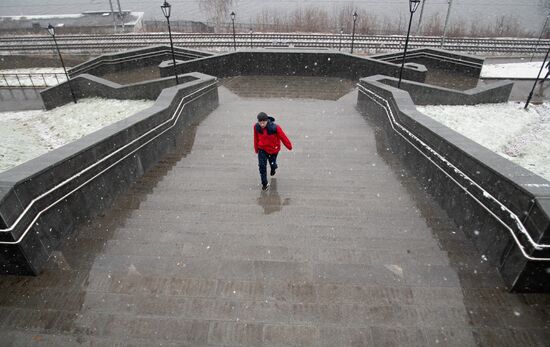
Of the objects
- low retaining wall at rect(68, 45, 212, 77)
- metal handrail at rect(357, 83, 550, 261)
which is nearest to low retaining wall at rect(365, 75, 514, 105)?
metal handrail at rect(357, 83, 550, 261)

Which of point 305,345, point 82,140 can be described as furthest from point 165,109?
point 305,345

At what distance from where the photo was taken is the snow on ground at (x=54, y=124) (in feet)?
39.4

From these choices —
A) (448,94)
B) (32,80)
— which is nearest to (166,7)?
(448,94)

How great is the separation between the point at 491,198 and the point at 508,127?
1005 cm

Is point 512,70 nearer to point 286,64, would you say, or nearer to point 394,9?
point 286,64

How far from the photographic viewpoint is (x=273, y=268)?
14.1 feet

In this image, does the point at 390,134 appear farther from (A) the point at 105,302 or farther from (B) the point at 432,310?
(A) the point at 105,302

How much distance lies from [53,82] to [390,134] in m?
25.7

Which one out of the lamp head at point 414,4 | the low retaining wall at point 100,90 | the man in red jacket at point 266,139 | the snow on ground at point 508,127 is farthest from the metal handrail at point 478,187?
the low retaining wall at point 100,90

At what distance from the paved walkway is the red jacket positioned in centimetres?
83

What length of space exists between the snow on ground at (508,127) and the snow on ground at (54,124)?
42.0ft

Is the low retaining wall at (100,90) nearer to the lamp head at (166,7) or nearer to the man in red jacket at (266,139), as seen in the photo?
the lamp head at (166,7)

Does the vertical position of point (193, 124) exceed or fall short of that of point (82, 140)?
it falls short

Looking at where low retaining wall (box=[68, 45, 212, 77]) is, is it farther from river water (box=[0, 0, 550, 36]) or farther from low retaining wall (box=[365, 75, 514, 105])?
river water (box=[0, 0, 550, 36])
